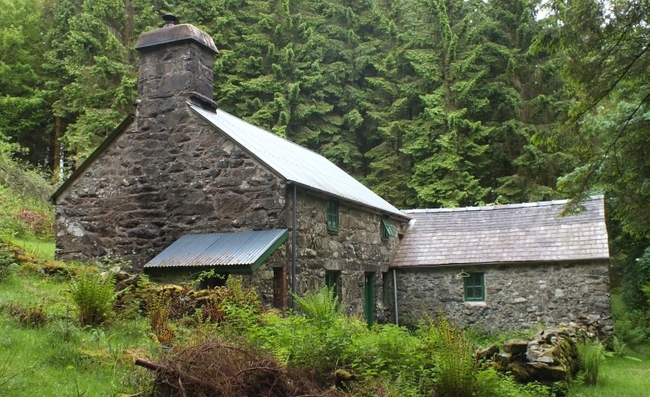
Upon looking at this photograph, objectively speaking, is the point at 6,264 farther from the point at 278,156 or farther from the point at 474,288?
the point at 474,288

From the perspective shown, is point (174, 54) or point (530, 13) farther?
point (530, 13)

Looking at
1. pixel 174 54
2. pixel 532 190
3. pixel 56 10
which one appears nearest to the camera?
pixel 174 54

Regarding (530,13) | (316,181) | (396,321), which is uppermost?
(530,13)

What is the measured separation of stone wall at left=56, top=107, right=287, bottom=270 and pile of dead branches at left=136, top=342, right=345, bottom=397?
6152 millimetres

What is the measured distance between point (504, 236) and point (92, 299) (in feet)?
46.6

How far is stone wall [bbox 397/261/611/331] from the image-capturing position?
665 inches

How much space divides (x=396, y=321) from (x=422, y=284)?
1.46 m

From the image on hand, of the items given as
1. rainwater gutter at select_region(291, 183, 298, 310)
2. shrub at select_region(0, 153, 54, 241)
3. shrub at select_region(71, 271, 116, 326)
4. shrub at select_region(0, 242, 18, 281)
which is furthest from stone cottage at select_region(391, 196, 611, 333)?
shrub at select_region(0, 153, 54, 241)

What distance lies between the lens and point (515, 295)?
58.2ft

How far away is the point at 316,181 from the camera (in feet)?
47.2

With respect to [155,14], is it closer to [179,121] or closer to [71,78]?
[71,78]

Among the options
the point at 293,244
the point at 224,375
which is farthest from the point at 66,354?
the point at 293,244

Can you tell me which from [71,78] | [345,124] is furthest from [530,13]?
[71,78]

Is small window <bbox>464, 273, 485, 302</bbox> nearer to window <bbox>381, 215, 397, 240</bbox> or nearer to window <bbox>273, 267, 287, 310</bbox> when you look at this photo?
window <bbox>381, 215, 397, 240</bbox>
